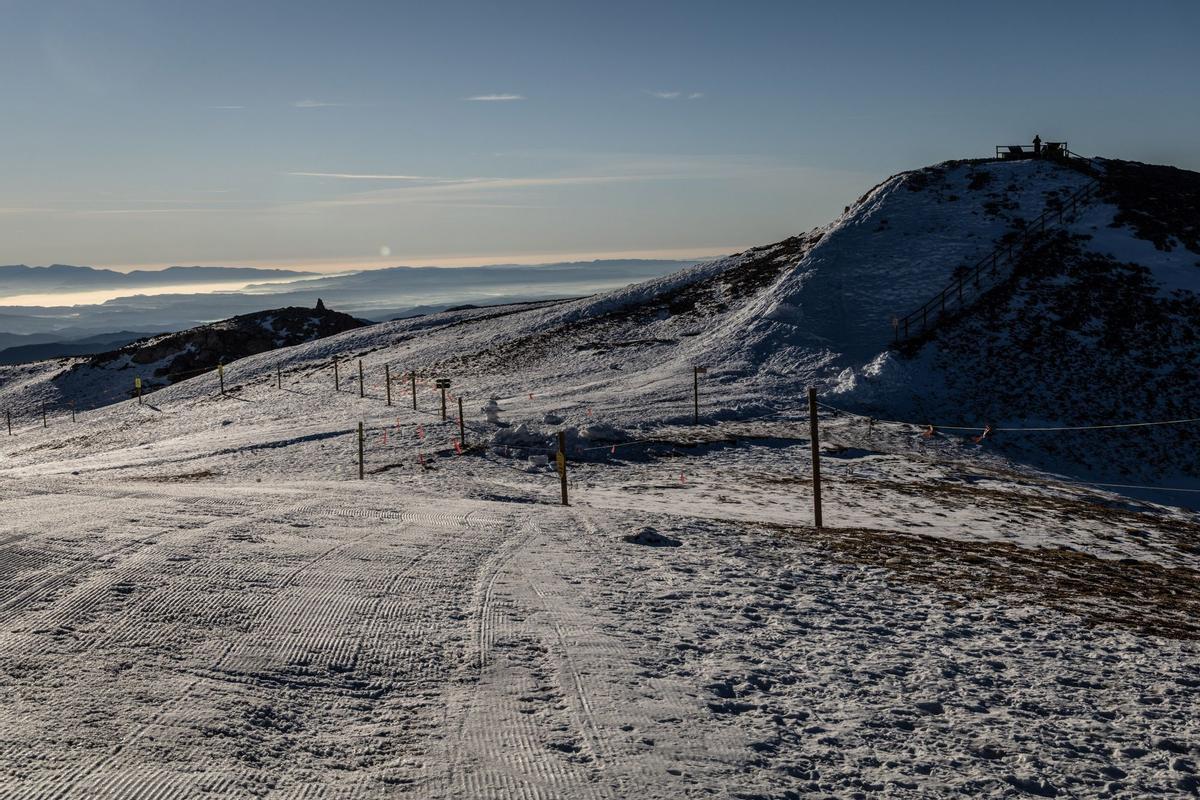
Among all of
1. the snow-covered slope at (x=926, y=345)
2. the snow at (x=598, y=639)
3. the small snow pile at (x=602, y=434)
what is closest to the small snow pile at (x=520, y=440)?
the small snow pile at (x=602, y=434)

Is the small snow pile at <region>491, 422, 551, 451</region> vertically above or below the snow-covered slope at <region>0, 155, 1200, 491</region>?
below

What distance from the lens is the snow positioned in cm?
693

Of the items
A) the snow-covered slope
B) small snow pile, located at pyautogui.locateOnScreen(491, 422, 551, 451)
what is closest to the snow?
small snow pile, located at pyautogui.locateOnScreen(491, 422, 551, 451)

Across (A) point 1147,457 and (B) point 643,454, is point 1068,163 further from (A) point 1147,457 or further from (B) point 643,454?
(B) point 643,454

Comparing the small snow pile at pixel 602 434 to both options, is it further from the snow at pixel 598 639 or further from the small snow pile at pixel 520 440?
the snow at pixel 598 639

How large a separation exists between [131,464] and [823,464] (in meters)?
29.7

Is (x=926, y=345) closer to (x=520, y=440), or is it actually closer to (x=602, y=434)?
(x=602, y=434)

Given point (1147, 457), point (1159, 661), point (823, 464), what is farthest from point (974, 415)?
point (1159, 661)

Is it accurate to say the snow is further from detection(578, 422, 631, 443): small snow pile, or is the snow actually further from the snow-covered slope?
the snow-covered slope

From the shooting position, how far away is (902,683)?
9133 millimetres

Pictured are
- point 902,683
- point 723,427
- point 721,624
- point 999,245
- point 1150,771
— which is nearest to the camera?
point 1150,771

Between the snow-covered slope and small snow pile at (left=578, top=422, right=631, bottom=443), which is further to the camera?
the snow-covered slope

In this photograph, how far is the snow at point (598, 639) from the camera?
6.93 meters

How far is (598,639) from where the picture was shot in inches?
392
